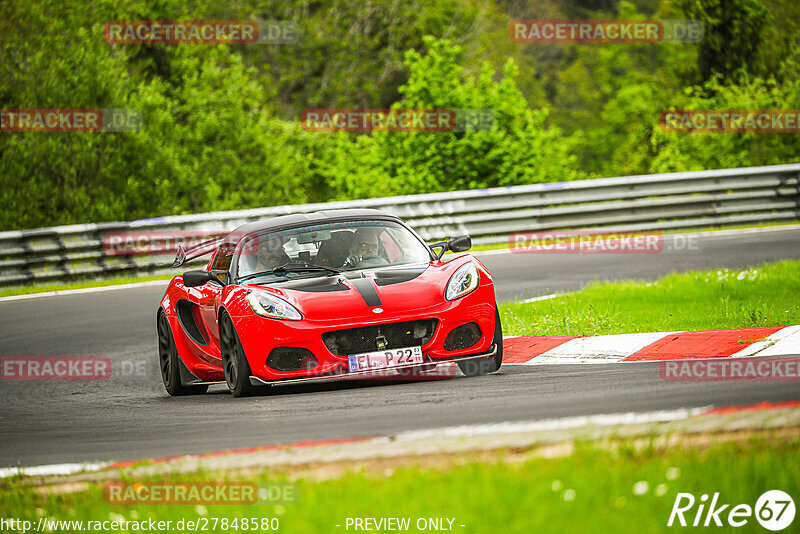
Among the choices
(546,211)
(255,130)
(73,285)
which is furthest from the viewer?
(255,130)

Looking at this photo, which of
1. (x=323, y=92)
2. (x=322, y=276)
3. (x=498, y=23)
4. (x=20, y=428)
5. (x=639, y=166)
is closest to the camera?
(x=20, y=428)

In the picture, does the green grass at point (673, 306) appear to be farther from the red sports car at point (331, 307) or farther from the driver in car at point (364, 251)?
the driver in car at point (364, 251)

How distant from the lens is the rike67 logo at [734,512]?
3.88 metres

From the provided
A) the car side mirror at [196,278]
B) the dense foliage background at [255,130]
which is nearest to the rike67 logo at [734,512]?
the car side mirror at [196,278]

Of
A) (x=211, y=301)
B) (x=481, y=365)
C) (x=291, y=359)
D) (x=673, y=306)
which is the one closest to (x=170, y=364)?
(x=211, y=301)

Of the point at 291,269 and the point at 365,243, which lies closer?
the point at 291,269

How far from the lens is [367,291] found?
805 centimetres

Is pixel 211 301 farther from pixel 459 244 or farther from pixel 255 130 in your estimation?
pixel 255 130

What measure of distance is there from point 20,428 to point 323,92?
127 ft

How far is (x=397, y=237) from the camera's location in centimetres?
928

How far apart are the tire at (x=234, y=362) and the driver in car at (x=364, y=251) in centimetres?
107

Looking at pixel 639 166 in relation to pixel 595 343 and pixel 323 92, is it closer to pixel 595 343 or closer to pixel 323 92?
pixel 323 92

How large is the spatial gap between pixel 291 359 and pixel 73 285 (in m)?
9.85

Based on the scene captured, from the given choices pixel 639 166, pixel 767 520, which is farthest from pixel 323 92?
pixel 767 520
